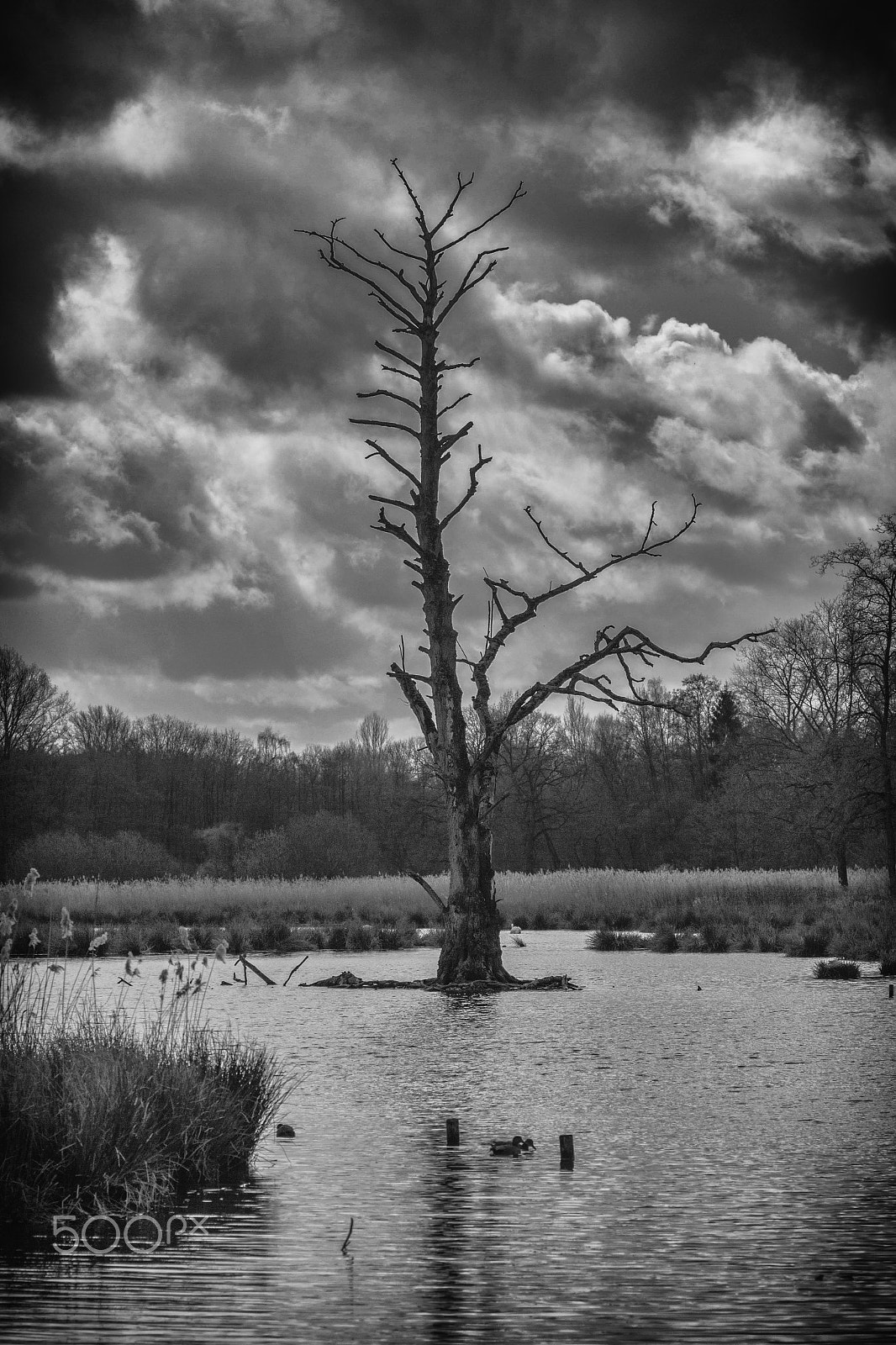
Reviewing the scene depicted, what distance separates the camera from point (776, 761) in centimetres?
5312

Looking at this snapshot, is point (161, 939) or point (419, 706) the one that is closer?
point (419, 706)

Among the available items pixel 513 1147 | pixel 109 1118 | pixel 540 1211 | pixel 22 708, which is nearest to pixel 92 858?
pixel 22 708

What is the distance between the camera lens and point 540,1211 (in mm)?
6355

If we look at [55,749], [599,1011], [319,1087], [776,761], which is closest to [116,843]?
[55,749]

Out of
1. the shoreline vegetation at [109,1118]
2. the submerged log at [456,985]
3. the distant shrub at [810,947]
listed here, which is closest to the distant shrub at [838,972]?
the submerged log at [456,985]

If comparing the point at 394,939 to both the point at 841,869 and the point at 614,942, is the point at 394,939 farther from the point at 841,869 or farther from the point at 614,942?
the point at 841,869

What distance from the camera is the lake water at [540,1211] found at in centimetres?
473

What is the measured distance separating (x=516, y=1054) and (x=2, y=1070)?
6.41 m

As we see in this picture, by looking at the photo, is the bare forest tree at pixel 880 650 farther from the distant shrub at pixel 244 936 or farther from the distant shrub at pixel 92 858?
the distant shrub at pixel 92 858

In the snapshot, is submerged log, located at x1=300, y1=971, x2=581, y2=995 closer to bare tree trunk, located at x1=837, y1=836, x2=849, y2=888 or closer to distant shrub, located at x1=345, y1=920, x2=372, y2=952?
distant shrub, located at x1=345, y1=920, x2=372, y2=952

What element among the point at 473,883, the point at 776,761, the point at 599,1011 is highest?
the point at 776,761

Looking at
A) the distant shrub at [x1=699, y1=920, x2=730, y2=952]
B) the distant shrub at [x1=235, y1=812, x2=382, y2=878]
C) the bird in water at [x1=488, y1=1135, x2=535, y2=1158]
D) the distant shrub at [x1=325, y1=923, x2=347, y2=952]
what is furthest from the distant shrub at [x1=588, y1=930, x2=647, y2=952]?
the distant shrub at [x1=235, y1=812, x2=382, y2=878]

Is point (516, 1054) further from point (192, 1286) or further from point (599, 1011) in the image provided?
point (192, 1286)

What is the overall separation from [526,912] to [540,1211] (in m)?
→ 34.4
